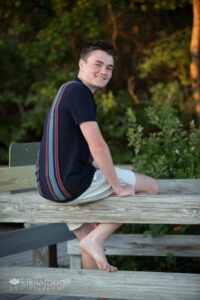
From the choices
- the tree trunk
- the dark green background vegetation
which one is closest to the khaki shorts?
the tree trunk

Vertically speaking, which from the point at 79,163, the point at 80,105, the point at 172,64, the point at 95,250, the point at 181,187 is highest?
the point at 80,105

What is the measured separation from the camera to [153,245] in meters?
4.61

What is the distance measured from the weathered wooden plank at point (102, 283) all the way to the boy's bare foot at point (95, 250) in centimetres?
4

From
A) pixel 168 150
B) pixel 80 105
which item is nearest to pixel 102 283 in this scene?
pixel 80 105

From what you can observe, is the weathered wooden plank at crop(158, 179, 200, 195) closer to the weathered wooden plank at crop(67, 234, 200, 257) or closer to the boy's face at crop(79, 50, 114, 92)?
the weathered wooden plank at crop(67, 234, 200, 257)

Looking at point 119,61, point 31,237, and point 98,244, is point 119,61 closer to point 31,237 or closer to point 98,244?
point 31,237

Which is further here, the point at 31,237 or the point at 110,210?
the point at 31,237

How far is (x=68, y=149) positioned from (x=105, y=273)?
63cm

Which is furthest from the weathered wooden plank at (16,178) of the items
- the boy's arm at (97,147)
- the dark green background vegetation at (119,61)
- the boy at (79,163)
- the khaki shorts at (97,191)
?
the dark green background vegetation at (119,61)

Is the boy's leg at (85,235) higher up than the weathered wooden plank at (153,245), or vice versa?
the boy's leg at (85,235)

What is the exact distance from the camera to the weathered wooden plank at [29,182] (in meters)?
3.89

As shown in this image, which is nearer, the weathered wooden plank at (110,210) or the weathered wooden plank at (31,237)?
the weathered wooden plank at (110,210)

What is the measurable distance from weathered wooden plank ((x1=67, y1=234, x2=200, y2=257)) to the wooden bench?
1.36 metres

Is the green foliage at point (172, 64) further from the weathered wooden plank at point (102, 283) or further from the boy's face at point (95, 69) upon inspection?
the weathered wooden plank at point (102, 283)
